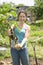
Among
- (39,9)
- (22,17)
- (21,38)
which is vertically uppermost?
(39,9)

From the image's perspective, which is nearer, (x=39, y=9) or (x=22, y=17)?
(x=22, y=17)

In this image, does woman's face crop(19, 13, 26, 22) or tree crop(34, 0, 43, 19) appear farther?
tree crop(34, 0, 43, 19)

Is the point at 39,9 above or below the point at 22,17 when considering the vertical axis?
above

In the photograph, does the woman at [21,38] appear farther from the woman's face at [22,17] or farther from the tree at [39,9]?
the tree at [39,9]

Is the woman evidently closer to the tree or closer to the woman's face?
the woman's face

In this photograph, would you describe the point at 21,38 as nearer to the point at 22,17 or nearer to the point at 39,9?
the point at 22,17

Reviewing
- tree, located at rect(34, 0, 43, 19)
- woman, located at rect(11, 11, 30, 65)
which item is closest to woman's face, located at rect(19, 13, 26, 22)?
woman, located at rect(11, 11, 30, 65)

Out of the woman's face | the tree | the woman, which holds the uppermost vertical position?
the tree

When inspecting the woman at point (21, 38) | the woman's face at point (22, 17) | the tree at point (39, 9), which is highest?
the tree at point (39, 9)

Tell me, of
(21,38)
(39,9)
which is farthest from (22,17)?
(39,9)

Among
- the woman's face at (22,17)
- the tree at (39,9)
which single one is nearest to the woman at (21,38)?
the woman's face at (22,17)

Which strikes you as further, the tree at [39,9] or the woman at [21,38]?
the tree at [39,9]

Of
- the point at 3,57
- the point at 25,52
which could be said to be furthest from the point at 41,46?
the point at 25,52

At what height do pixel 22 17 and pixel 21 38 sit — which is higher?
pixel 22 17
